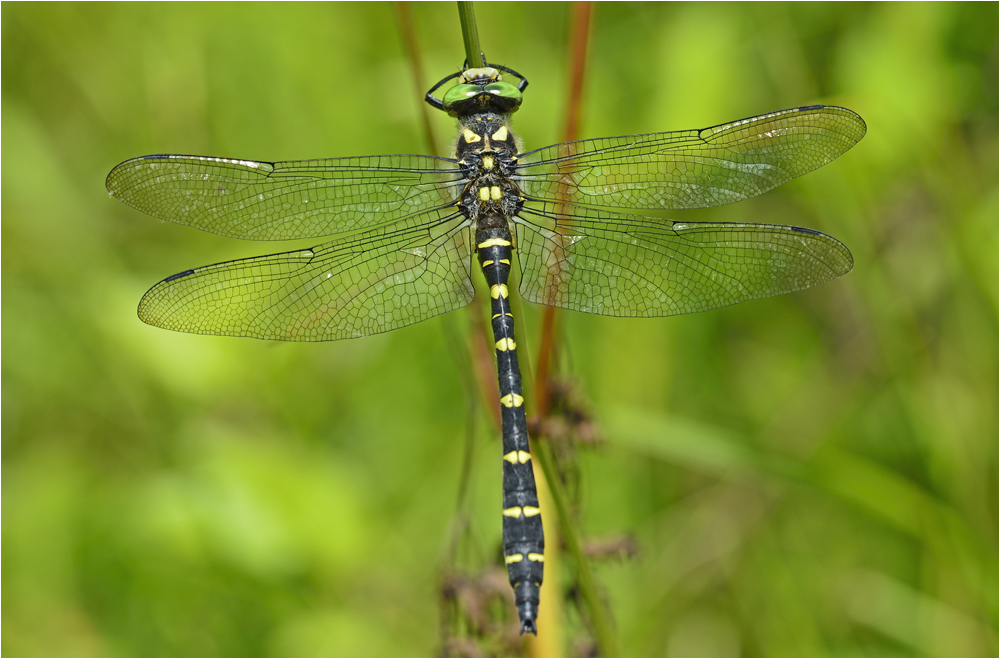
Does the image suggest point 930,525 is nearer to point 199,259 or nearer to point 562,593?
point 562,593

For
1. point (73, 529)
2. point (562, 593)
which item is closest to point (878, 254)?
point (562, 593)

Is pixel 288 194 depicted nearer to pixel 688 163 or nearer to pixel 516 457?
pixel 516 457

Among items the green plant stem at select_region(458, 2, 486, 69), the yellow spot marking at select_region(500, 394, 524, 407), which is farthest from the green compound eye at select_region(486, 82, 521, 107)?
the yellow spot marking at select_region(500, 394, 524, 407)

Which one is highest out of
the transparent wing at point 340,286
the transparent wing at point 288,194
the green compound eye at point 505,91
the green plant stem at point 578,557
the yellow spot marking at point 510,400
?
the green compound eye at point 505,91

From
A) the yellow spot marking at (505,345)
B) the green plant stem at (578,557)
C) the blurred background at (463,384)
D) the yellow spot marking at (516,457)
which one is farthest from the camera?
the blurred background at (463,384)

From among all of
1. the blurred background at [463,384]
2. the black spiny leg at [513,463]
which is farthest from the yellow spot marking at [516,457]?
the blurred background at [463,384]

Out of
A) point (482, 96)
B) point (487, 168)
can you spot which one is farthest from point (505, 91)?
point (487, 168)

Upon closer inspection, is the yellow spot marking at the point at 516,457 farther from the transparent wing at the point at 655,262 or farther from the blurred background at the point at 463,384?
the transparent wing at the point at 655,262
